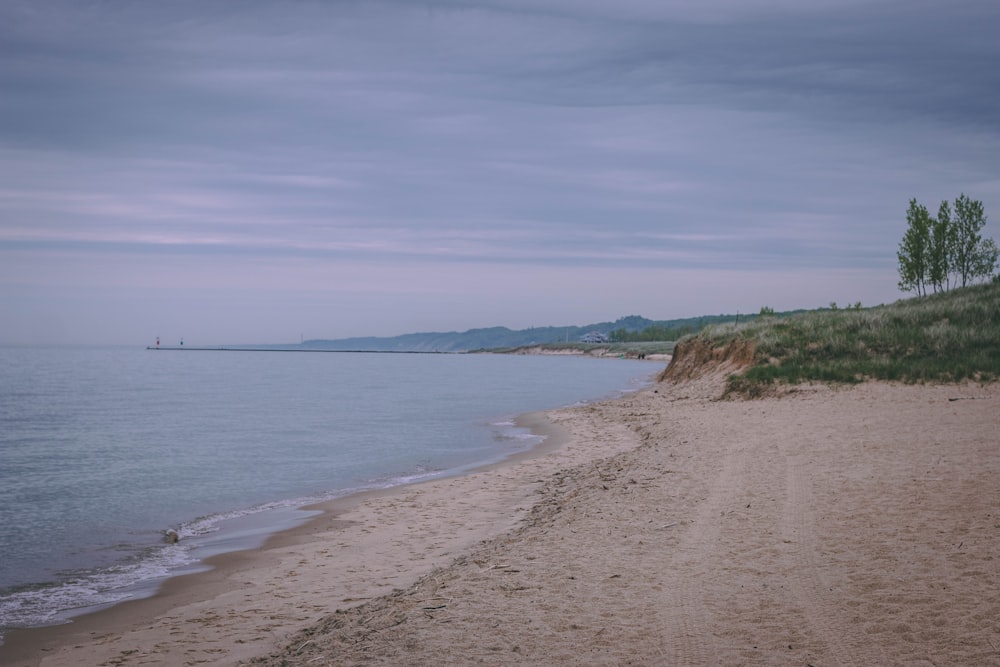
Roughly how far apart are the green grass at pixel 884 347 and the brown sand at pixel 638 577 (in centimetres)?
1149

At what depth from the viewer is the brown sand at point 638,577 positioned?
5.76m

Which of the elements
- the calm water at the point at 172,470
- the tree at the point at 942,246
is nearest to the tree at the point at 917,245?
the tree at the point at 942,246

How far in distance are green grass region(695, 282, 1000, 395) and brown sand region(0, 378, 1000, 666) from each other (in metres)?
11.5

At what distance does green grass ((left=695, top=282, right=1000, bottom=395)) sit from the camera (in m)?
25.1

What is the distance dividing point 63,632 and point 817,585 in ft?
26.0

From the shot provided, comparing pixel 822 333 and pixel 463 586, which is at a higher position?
pixel 822 333

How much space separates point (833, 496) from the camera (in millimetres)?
10047

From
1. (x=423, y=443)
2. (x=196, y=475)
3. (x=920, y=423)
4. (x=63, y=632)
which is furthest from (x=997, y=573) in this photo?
(x=423, y=443)

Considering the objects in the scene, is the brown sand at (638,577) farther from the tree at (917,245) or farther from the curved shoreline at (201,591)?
the tree at (917,245)

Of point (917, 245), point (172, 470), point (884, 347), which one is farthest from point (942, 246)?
point (172, 470)

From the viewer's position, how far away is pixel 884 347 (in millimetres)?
29703

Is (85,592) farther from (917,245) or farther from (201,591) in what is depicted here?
(917,245)

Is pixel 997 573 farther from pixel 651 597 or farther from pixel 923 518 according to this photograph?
pixel 651 597

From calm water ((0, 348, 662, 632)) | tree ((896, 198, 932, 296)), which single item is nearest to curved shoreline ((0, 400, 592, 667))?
calm water ((0, 348, 662, 632))
